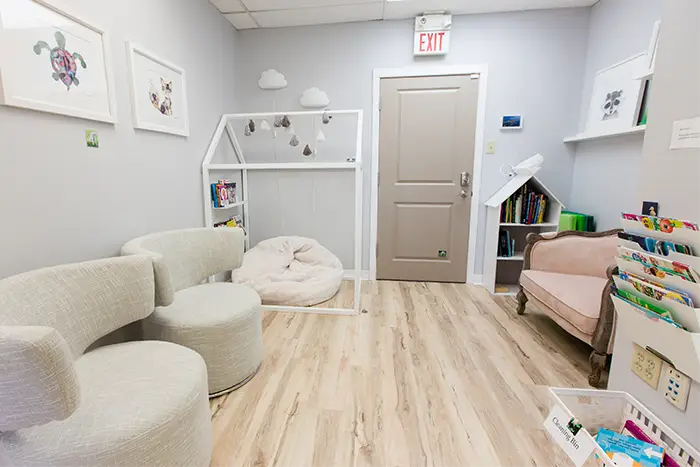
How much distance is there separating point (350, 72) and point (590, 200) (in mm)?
2452

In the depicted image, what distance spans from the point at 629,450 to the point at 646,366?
11.0 inches

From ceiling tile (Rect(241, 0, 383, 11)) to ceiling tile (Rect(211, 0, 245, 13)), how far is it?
0.07 m

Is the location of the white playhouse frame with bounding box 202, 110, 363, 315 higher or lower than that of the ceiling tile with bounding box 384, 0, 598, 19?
lower

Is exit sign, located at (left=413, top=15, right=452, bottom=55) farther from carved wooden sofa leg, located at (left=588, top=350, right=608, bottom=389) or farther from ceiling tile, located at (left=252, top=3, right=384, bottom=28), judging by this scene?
carved wooden sofa leg, located at (left=588, top=350, right=608, bottom=389)

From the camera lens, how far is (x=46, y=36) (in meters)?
1.41

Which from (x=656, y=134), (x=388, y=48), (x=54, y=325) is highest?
(x=388, y=48)

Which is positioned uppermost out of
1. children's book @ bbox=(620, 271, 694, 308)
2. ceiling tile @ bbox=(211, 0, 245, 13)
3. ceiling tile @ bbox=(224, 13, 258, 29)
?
ceiling tile @ bbox=(224, 13, 258, 29)

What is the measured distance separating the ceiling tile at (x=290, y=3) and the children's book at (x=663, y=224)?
2593 mm

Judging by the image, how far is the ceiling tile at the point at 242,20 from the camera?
296 centimetres

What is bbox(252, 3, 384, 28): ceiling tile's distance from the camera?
112 inches

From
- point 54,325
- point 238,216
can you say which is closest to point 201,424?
point 54,325

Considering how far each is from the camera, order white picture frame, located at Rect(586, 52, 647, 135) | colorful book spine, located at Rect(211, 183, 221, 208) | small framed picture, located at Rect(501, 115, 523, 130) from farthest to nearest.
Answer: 1. small framed picture, located at Rect(501, 115, 523, 130)
2. colorful book spine, located at Rect(211, 183, 221, 208)
3. white picture frame, located at Rect(586, 52, 647, 135)

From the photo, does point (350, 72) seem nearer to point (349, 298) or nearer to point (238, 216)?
point (238, 216)

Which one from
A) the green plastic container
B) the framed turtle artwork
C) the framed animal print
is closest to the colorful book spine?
the framed animal print
